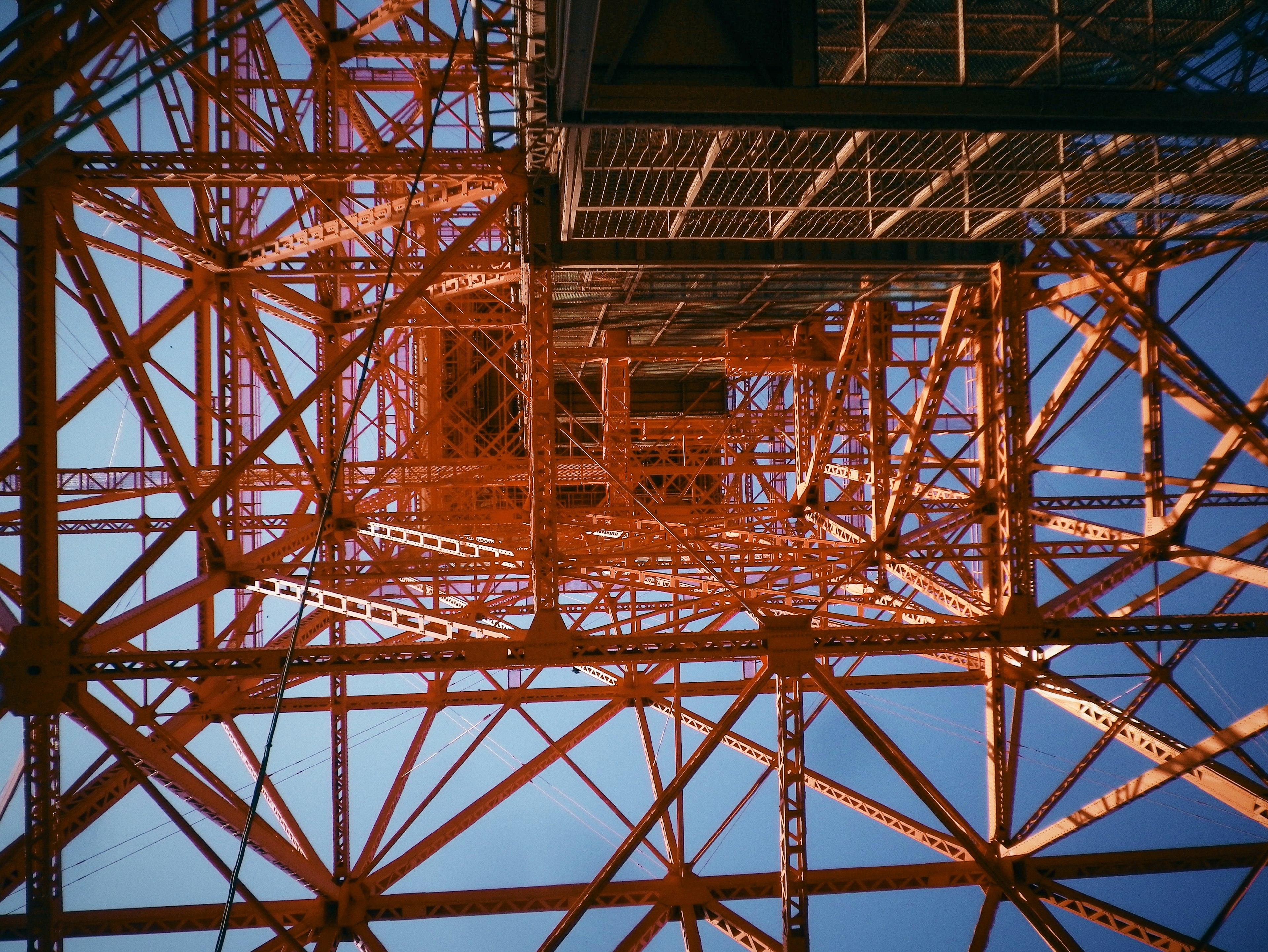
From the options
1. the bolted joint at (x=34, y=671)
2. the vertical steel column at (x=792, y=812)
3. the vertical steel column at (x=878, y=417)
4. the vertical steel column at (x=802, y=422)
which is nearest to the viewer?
the bolted joint at (x=34, y=671)

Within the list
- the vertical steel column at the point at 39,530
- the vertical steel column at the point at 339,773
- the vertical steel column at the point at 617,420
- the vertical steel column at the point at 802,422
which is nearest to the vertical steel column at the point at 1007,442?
the vertical steel column at the point at 802,422

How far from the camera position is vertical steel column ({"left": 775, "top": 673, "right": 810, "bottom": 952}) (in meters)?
8.20

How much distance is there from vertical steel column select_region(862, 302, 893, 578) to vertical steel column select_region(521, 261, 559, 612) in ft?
18.9

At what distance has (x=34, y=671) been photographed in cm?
755

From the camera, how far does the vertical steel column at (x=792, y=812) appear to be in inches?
323

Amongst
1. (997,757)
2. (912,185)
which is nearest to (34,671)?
(912,185)

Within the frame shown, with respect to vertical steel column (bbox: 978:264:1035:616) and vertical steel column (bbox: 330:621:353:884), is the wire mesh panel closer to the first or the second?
vertical steel column (bbox: 978:264:1035:616)

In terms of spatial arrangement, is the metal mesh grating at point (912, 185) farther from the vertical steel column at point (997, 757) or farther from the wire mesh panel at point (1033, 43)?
the vertical steel column at point (997, 757)

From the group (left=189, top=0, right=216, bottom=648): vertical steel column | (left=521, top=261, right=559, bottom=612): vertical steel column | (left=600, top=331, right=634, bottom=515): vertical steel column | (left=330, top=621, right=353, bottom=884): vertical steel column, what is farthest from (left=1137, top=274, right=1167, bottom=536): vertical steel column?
(left=189, top=0, right=216, bottom=648): vertical steel column

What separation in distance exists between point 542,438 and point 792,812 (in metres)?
4.49

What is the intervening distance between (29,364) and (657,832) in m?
28.4

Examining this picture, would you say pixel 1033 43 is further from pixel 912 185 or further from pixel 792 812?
pixel 792 812

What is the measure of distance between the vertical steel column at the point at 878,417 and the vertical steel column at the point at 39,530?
1016 cm

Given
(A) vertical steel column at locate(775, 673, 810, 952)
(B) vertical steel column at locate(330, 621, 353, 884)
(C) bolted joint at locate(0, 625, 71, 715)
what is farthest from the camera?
(B) vertical steel column at locate(330, 621, 353, 884)
